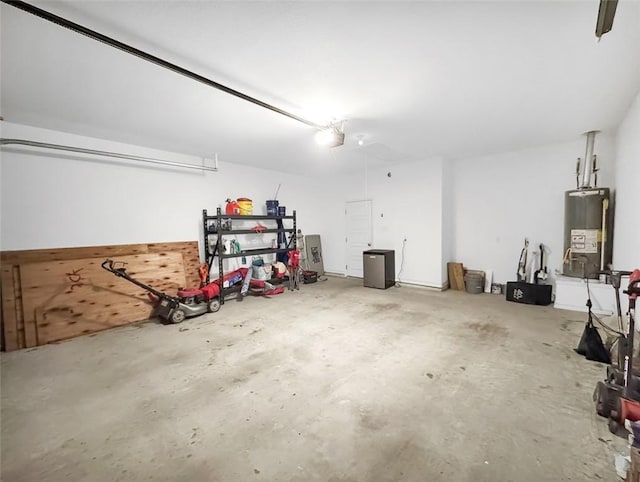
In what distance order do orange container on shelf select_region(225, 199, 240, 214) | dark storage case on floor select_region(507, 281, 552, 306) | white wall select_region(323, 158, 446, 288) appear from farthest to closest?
white wall select_region(323, 158, 446, 288)
orange container on shelf select_region(225, 199, 240, 214)
dark storage case on floor select_region(507, 281, 552, 306)

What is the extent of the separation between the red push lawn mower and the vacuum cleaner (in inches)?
179

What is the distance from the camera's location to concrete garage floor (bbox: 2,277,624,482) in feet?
4.90

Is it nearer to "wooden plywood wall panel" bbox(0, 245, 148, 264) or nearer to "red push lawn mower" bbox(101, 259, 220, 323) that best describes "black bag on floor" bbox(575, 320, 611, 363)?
"red push lawn mower" bbox(101, 259, 220, 323)

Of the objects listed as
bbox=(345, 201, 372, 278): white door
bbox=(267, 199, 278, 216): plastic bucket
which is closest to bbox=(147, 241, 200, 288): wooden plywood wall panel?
bbox=(267, 199, 278, 216): plastic bucket

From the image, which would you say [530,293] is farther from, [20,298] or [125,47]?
[20,298]

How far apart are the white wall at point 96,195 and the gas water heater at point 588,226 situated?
6175 mm

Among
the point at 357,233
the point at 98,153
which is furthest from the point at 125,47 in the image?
the point at 357,233

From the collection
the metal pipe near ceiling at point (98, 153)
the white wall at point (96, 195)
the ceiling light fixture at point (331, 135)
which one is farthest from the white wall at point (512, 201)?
the metal pipe near ceiling at point (98, 153)

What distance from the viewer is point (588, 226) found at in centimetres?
398

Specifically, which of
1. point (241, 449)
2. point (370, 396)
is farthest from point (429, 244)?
point (241, 449)

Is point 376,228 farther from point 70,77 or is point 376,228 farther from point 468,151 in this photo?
point 70,77

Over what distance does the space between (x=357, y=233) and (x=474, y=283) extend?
296 cm

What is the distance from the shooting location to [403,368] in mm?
2477

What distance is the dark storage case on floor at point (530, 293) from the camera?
14.3ft
